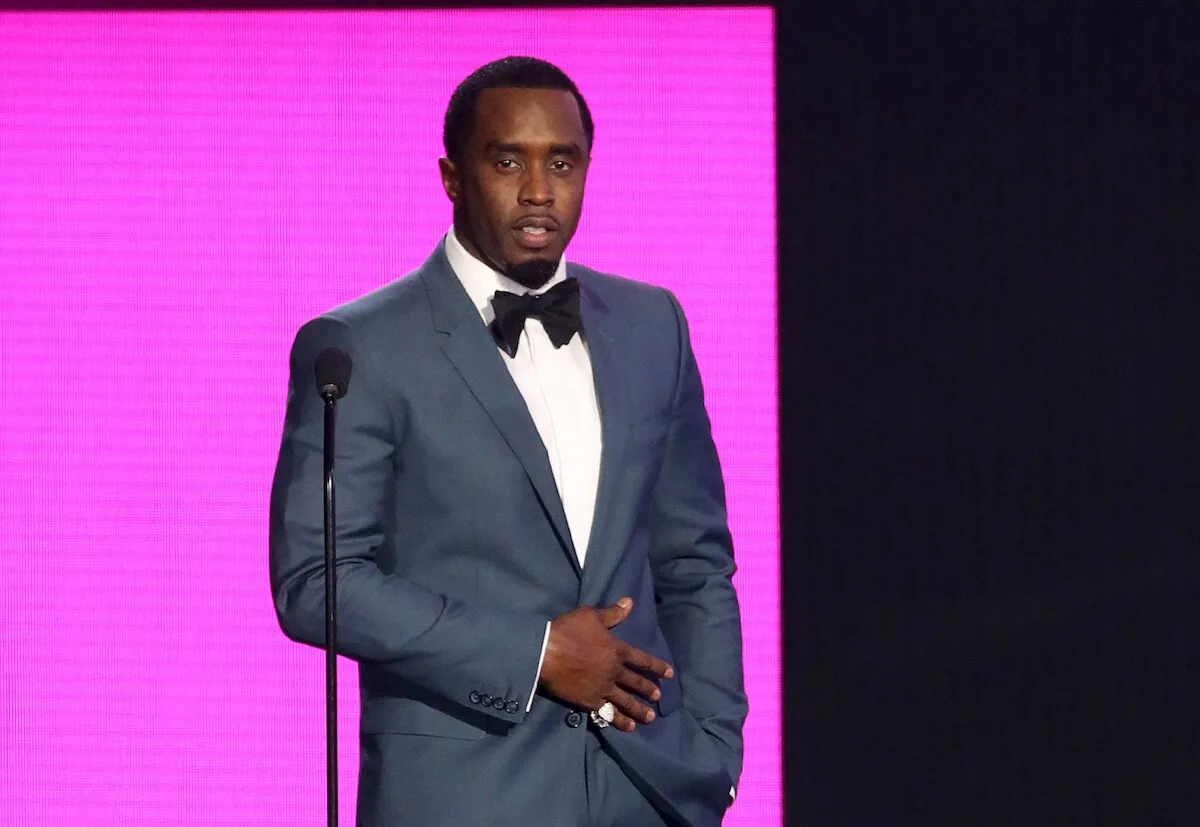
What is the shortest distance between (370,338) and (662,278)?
1.28 m

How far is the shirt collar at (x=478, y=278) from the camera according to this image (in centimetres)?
230

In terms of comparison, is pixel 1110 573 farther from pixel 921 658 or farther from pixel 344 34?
pixel 344 34

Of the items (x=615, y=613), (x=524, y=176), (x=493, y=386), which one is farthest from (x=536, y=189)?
(x=615, y=613)

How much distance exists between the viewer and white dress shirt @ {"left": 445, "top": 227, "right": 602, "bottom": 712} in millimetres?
2217

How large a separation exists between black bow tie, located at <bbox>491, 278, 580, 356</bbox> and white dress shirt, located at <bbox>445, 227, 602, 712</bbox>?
0.08 feet

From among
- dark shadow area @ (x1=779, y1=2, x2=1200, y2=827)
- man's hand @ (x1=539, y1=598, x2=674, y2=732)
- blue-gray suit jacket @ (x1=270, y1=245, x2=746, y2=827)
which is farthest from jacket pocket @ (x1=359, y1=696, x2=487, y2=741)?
dark shadow area @ (x1=779, y1=2, x2=1200, y2=827)

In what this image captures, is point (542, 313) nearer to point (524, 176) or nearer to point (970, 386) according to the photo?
point (524, 176)

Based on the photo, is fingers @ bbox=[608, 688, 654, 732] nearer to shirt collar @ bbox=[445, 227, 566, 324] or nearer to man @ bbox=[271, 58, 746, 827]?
man @ bbox=[271, 58, 746, 827]

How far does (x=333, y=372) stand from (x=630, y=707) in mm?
559

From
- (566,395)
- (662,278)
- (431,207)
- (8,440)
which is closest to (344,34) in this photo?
(431,207)

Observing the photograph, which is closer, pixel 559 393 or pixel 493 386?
pixel 493 386

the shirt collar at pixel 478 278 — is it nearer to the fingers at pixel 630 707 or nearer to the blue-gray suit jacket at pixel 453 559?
the blue-gray suit jacket at pixel 453 559

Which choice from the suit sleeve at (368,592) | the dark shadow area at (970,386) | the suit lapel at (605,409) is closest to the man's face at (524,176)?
the suit lapel at (605,409)

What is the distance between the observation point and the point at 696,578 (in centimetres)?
243
